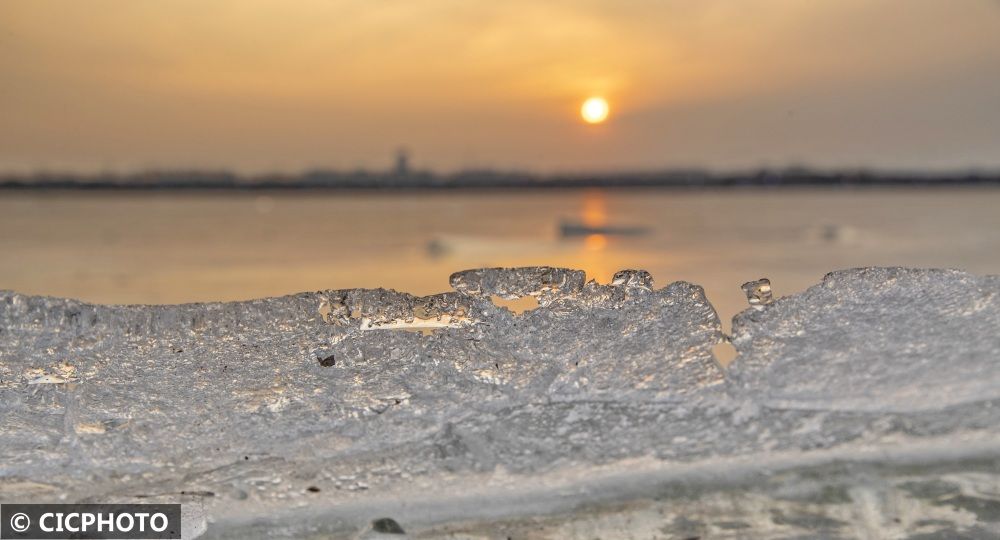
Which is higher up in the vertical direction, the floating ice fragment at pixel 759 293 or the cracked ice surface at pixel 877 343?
the floating ice fragment at pixel 759 293

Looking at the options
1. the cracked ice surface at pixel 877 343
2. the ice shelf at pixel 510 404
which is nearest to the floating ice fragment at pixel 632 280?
the ice shelf at pixel 510 404

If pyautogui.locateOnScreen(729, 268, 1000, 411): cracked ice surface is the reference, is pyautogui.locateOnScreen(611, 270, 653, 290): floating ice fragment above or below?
above

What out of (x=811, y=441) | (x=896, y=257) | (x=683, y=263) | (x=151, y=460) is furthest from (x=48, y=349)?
(x=896, y=257)

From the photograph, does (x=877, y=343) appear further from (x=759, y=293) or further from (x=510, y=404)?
(x=510, y=404)

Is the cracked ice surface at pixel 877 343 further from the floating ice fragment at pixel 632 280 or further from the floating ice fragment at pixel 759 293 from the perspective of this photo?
the floating ice fragment at pixel 632 280

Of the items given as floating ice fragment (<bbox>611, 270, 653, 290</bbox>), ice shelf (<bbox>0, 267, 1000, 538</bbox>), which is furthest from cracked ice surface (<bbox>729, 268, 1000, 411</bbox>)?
floating ice fragment (<bbox>611, 270, 653, 290</bbox>)

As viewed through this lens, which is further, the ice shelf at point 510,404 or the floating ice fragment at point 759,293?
the floating ice fragment at point 759,293

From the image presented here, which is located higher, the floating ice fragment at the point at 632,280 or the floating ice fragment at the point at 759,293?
the floating ice fragment at the point at 632,280

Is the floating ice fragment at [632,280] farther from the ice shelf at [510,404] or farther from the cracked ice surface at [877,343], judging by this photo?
the cracked ice surface at [877,343]

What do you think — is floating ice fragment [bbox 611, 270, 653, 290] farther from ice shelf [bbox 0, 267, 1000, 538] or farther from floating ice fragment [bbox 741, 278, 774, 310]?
floating ice fragment [bbox 741, 278, 774, 310]
